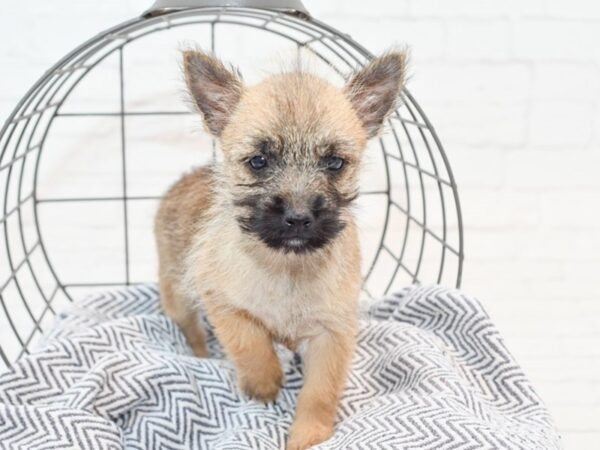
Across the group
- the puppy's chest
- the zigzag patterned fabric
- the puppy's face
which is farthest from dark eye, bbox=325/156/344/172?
the zigzag patterned fabric

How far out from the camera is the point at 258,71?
195 centimetres

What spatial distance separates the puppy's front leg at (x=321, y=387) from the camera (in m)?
1.59

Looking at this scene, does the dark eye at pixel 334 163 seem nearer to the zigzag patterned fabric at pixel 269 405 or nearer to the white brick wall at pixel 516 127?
the zigzag patterned fabric at pixel 269 405

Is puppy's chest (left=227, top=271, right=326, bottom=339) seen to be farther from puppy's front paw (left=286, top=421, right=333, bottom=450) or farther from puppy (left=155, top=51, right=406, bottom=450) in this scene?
puppy's front paw (left=286, top=421, right=333, bottom=450)

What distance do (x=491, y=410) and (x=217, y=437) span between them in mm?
614

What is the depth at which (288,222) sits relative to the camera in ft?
4.72

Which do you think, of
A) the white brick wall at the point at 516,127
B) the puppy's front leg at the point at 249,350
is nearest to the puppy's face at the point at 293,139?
the puppy's front leg at the point at 249,350

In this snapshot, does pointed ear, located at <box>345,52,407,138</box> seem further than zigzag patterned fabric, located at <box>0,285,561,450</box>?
Yes

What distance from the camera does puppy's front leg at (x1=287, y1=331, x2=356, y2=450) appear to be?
159 cm

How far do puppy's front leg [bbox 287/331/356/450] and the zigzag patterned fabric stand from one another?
0.05 m

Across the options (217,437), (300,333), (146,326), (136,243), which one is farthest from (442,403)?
(136,243)

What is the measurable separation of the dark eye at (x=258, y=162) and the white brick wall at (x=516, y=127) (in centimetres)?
100

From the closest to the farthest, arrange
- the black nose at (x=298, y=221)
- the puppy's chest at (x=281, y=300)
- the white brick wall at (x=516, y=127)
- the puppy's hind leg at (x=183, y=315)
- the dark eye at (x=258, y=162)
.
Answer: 1. the black nose at (x=298, y=221)
2. the dark eye at (x=258, y=162)
3. the puppy's chest at (x=281, y=300)
4. the puppy's hind leg at (x=183, y=315)
5. the white brick wall at (x=516, y=127)

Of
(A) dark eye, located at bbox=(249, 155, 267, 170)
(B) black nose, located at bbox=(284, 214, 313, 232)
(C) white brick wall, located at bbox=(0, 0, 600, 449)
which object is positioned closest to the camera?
(B) black nose, located at bbox=(284, 214, 313, 232)
